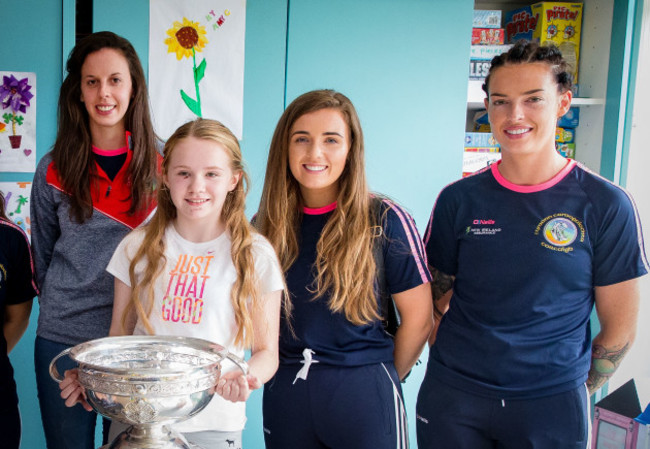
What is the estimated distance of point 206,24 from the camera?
2.42 metres

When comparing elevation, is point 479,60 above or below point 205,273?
above

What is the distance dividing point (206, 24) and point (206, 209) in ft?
4.43

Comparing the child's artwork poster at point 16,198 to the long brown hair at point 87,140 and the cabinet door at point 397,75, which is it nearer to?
the long brown hair at point 87,140

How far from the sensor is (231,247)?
1.37 meters

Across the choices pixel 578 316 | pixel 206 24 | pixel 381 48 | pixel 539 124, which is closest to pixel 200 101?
pixel 206 24

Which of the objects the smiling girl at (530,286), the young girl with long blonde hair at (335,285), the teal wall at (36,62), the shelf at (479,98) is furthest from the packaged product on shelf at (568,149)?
the teal wall at (36,62)

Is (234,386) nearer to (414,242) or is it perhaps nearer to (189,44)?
(414,242)

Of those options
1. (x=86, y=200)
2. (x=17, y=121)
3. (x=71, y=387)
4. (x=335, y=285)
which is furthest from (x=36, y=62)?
(x=71, y=387)

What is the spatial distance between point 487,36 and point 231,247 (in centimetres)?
196

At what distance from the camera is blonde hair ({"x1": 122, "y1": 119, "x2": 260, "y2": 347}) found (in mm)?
1310

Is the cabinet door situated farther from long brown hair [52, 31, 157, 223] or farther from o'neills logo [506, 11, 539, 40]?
long brown hair [52, 31, 157, 223]

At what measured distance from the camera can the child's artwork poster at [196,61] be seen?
2389mm

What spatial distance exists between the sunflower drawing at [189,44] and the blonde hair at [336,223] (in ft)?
3.24

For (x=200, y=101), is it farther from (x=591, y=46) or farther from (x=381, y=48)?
(x=591, y=46)
